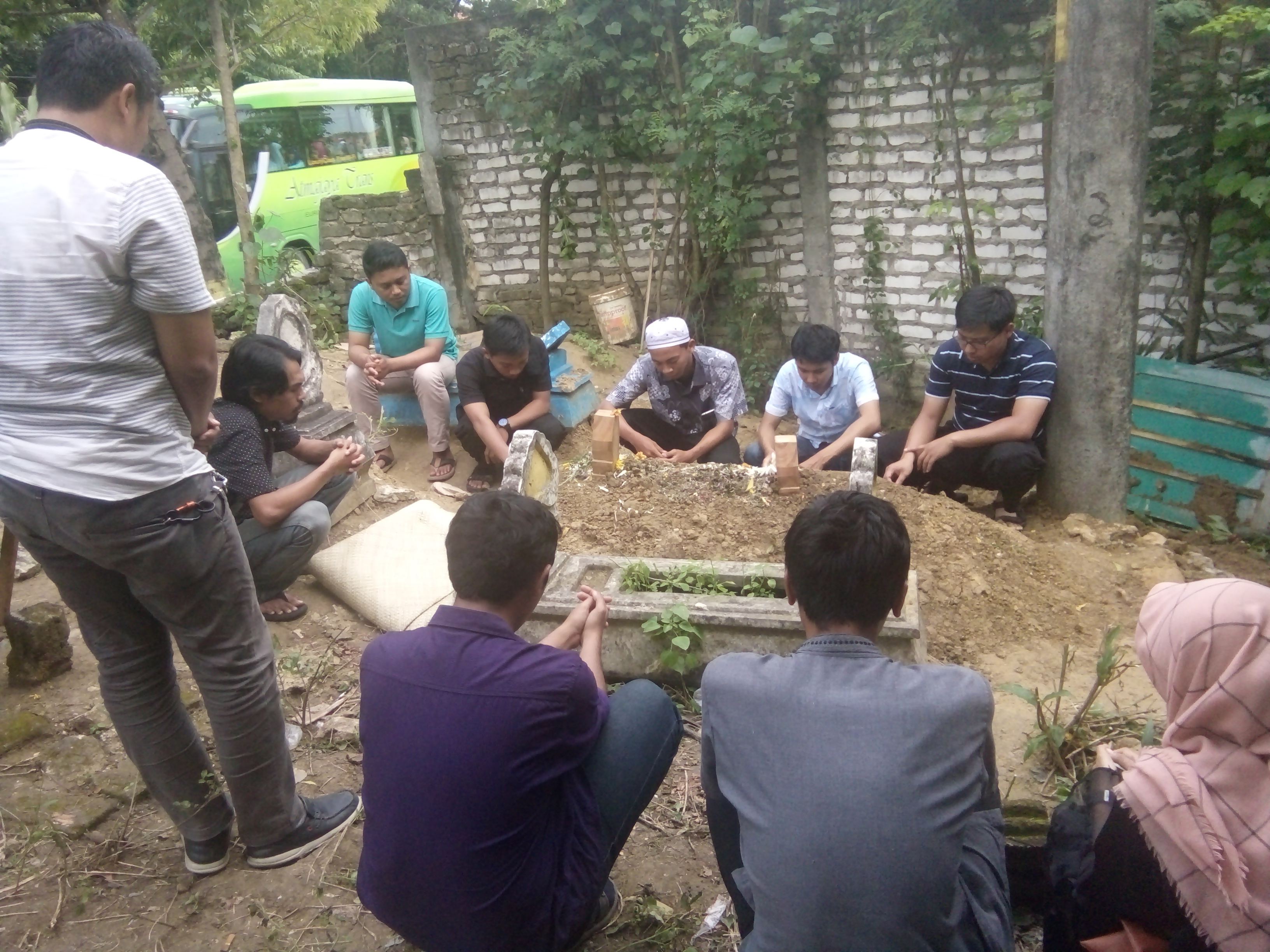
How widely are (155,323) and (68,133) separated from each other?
0.40 m

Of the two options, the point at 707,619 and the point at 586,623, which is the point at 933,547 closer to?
the point at 707,619

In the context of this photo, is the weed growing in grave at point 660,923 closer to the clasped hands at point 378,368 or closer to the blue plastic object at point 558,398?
the blue plastic object at point 558,398

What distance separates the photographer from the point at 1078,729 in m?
Result: 2.56

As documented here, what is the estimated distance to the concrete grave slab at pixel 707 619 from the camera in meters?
2.75

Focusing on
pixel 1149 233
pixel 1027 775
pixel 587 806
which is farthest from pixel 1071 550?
pixel 587 806

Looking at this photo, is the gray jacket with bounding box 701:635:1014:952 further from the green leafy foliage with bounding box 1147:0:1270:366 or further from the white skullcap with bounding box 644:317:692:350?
the green leafy foliage with bounding box 1147:0:1270:366

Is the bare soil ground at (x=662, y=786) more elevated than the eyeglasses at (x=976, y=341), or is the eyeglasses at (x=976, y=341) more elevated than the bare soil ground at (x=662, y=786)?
the eyeglasses at (x=976, y=341)

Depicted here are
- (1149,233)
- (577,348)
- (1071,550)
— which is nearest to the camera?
(1071,550)

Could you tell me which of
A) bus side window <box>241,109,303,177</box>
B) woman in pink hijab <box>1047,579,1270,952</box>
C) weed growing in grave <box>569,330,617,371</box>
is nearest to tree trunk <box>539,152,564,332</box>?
weed growing in grave <box>569,330,617,371</box>

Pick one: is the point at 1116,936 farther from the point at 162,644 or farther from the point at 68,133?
the point at 68,133

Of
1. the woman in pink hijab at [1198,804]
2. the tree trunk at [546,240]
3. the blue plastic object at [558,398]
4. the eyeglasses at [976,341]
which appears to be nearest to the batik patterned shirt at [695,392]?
the blue plastic object at [558,398]

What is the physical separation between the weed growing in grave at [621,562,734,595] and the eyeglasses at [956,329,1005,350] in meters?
1.76

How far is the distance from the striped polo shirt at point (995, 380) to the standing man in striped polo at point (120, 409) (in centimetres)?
329

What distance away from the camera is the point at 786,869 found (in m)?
1.46
